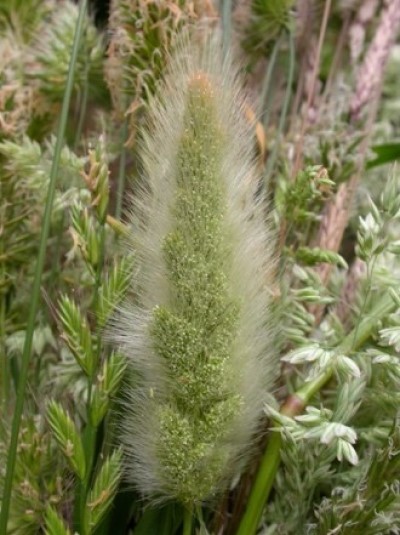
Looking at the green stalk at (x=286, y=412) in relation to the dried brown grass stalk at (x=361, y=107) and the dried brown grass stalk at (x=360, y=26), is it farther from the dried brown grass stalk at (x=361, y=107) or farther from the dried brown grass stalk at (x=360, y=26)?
Answer: the dried brown grass stalk at (x=360, y=26)

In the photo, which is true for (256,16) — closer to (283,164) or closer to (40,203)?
(283,164)

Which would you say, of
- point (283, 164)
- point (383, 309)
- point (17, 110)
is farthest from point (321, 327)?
point (17, 110)

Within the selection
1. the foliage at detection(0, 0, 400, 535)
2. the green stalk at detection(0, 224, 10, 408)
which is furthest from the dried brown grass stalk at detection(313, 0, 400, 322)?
the green stalk at detection(0, 224, 10, 408)

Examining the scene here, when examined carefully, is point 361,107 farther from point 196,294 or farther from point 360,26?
point 196,294

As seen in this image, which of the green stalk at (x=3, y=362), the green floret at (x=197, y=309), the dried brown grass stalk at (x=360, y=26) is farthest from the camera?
the dried brown grass stalk at (x=360, y=26)

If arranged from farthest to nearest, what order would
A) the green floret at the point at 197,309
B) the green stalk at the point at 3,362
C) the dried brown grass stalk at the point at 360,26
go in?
the dried brown grass stalk at the point at 360,26 < the green stalk at the point at 3,362 < the green floret at the point at 197,309

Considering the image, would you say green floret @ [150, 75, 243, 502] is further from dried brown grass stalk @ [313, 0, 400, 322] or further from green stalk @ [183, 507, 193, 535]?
dried brown grass stalk @ [313, 0, 400, 322]

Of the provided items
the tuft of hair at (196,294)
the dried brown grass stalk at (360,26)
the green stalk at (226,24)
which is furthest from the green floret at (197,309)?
the dried brown grass stalk at (360,26)

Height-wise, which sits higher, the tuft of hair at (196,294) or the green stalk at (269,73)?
the green stalk at (269,73)
